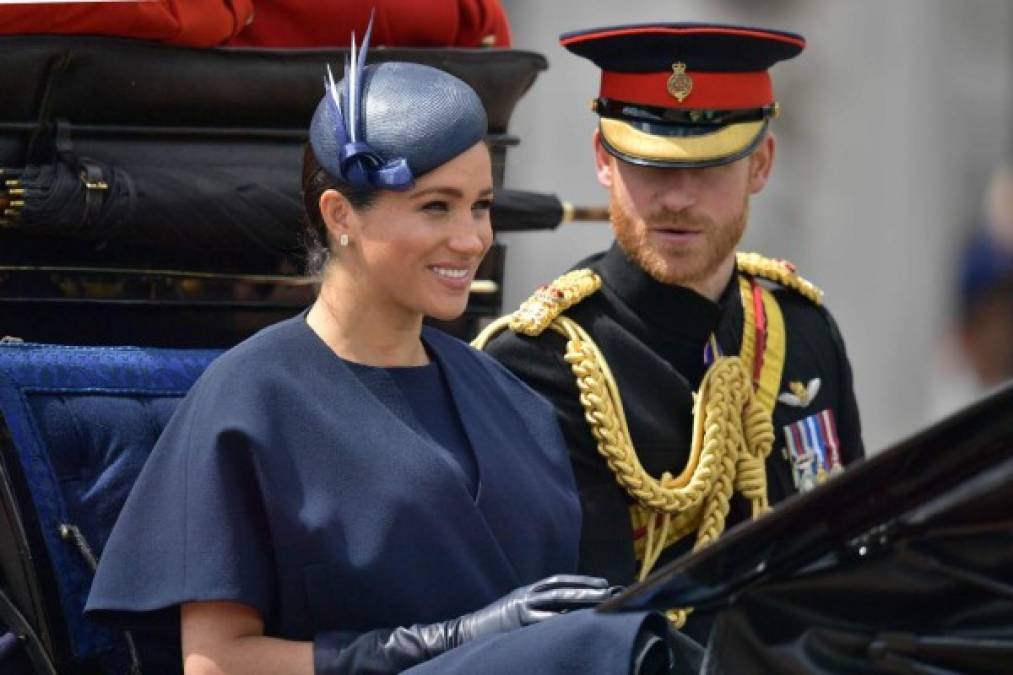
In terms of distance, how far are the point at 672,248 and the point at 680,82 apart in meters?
0.31

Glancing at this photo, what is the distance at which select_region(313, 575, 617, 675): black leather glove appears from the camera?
3354 mm

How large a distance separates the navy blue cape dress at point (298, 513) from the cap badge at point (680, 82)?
116cm

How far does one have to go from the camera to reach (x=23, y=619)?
3.73 m

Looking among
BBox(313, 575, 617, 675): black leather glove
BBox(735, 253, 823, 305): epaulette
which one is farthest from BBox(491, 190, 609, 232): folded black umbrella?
BBox(313, 575, 617, 675): black leather glove

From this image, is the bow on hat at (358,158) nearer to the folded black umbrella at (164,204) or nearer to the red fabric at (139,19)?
the folded black umbrella at (164,204)

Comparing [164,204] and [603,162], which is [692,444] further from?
[164,204]

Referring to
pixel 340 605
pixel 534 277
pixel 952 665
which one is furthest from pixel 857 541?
pixel 534 277

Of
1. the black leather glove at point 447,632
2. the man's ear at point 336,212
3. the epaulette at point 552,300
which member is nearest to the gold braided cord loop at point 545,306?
the epaulette at point 552,300

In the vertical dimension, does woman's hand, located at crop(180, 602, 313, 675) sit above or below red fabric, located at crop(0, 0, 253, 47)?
below

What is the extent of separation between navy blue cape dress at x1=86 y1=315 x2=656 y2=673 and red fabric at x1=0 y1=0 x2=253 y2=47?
77 cm

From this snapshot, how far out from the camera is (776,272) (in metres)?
4.90

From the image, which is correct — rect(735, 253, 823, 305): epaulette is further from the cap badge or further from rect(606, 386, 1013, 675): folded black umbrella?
rect(606, 386, 1013, 675): folded black umbrella

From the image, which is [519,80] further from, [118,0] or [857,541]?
[857,541]

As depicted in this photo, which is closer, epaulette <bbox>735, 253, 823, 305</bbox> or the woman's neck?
the woman's neck
